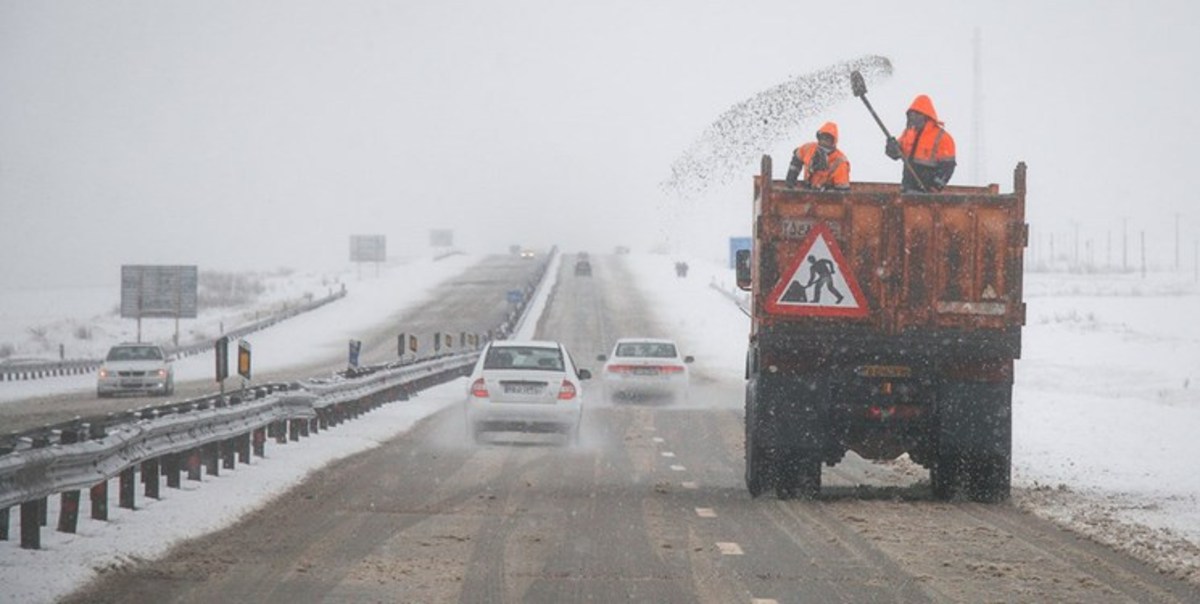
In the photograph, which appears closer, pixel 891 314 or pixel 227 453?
pixel 891 314

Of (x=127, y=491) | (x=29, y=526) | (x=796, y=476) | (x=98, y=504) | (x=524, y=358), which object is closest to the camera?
(x=29, y=526)

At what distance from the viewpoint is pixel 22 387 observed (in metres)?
46.6

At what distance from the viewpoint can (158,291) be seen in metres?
66.1

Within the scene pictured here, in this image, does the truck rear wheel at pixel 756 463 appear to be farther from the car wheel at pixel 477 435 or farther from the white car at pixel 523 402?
the car wheel at pixel 477 435

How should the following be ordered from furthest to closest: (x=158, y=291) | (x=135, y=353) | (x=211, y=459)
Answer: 1. (x=158, y=291)
2. (x=135, y=353)
3. (x=211, y=459)

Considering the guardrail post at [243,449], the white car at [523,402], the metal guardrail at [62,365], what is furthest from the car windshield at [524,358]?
the metal guardrail at [62,365]

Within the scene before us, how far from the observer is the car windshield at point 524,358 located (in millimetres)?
23359

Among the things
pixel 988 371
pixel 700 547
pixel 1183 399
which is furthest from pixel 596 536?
pixel 1183 399

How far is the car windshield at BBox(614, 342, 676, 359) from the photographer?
1399 inches

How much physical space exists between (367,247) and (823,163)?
137 m

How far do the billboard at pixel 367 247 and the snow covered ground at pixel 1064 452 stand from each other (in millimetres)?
73275

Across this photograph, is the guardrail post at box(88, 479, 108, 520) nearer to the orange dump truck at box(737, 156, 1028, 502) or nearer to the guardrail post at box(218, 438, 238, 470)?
the guardrail post at box(218, 438, 238, 470)

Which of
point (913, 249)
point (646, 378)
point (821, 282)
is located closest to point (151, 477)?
point (821, 282)

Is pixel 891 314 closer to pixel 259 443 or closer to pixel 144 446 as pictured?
pixel 144 446
